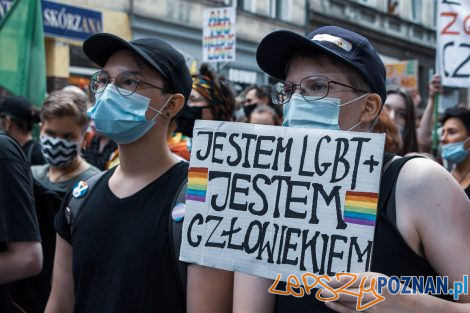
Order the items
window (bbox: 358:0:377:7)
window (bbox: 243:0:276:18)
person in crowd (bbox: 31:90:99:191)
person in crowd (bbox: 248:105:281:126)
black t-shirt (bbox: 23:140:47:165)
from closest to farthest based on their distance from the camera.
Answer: person in crowd (bbox: 31:90:99:191) < black t-shirt (bbox: 23:140:47:165) < person in crowd (bbox: 248:105:281:126) < window (bbox: 243:0:276:18) < window (bbox: 358:0:377:7)

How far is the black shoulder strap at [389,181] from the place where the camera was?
185 centimetres

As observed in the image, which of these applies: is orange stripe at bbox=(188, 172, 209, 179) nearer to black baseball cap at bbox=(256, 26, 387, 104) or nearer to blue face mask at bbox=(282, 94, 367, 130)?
blue face mask at bbox=(282, 94, 367, 130)

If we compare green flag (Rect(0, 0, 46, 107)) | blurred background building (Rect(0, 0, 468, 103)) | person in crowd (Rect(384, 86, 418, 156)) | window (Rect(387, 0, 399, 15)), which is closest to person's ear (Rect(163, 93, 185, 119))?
person in crowd (Rect(384, 86, 418, 156))

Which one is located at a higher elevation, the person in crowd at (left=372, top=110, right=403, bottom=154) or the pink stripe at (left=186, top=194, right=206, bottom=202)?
the person in crowd at (left=372, top=110, right=403, bottom=154)

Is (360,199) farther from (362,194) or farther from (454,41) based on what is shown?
(454,41)

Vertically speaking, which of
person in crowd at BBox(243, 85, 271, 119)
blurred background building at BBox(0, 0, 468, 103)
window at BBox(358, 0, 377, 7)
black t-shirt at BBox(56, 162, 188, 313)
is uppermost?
window at BBox(358, 0, 377, 7)

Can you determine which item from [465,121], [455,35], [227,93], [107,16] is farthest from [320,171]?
[107,16]

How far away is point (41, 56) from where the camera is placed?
19.1ft

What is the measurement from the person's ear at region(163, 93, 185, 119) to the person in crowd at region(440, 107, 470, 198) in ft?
7.96

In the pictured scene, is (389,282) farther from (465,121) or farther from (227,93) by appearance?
(465,121)

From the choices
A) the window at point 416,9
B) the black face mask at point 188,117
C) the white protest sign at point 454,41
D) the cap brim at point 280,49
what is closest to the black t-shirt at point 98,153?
the black face mask at point 188,117

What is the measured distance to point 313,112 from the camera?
206 cm

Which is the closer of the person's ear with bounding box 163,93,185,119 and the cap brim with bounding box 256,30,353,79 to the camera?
the cap brim with bounding box 256,30,353,79

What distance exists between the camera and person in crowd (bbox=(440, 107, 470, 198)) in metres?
4.57
